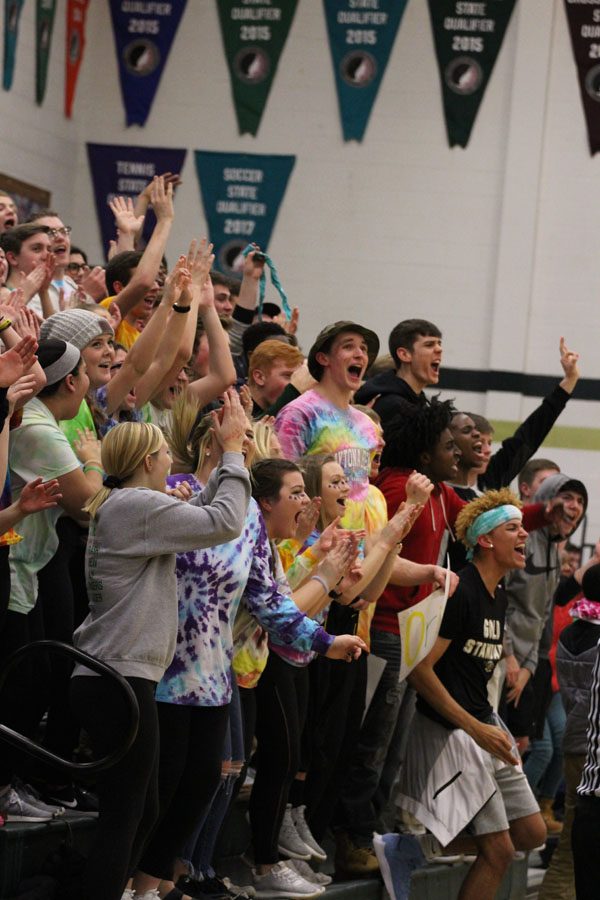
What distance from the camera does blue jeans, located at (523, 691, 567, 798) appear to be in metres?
8.41

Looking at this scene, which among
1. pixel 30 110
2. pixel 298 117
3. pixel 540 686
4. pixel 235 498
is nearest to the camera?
pixel 235 498

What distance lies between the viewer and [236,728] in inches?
188

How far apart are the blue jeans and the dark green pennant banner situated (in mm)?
6228

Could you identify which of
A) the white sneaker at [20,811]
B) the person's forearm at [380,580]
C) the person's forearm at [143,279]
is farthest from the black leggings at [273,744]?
the person's forearm at [143,279]

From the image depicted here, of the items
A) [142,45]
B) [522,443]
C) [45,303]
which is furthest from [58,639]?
[142,45]

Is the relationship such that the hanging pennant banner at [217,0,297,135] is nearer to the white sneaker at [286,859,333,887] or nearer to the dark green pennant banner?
the dark green pennant banner

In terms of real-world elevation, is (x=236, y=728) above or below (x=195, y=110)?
below

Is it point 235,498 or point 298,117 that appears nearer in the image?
point 235,498

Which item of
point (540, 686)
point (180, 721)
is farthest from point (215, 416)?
point (540, 686)

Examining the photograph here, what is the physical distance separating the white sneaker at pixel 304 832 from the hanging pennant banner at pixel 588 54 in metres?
7.73

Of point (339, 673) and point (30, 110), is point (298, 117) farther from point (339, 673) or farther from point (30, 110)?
point (339, 673)

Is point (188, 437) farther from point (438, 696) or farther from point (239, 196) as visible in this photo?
point (239, 196)

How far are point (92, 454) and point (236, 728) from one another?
1036 millimetres

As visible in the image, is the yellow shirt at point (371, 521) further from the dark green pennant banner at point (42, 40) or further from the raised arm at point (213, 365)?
the dark green pennant banner at point (42, 40)
